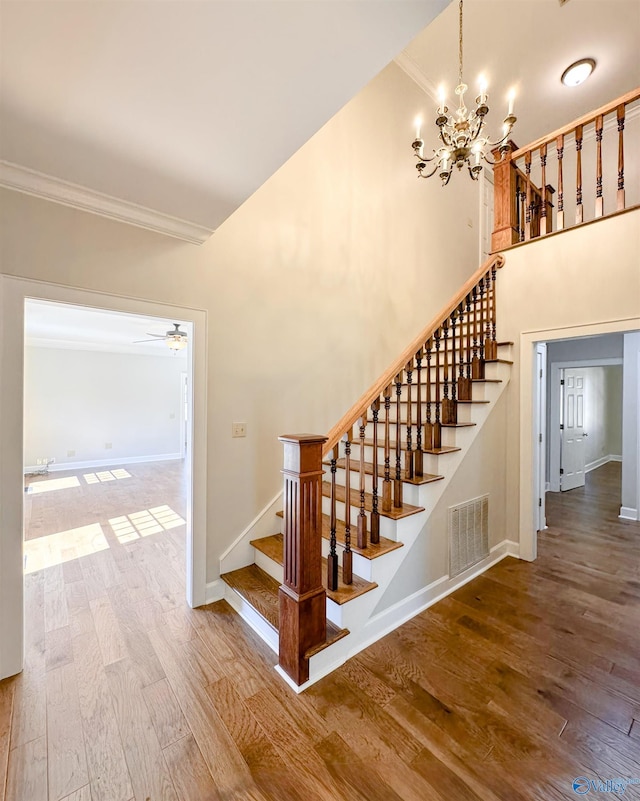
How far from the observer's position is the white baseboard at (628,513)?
420cm

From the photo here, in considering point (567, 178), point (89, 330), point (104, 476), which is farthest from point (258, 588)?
point (567, 178)

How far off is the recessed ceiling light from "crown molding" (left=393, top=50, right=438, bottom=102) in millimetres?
1540

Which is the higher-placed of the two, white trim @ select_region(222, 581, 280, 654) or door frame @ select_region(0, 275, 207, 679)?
door frame @ select_region(0, 275, 207, 679)

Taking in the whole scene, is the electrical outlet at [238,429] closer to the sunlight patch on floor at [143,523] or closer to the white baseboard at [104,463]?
the sunlight patch on floor at [143,523]

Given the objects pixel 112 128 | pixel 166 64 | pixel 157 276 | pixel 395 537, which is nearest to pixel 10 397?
pixel 157 276

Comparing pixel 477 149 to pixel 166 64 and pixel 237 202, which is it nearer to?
pixel 237 202

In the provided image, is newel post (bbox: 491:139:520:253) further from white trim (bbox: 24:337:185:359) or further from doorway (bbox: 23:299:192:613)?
white trim (bbox: 24:337:185:359)

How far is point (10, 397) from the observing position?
1.76 m

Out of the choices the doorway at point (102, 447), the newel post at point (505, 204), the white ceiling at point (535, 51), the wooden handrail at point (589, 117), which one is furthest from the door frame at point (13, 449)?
the white ceiling at point (535, 51)

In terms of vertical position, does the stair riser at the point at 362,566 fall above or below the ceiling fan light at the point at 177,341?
below

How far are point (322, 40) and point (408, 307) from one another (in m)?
3.14

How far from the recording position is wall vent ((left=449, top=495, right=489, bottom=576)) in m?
2.61

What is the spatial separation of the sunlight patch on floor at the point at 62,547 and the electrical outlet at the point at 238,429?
2.00 m

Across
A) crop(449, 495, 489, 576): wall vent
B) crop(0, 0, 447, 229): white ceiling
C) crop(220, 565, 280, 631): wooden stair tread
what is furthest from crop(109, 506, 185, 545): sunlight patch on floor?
crop(0, 0, 447, 229): white ceiling
